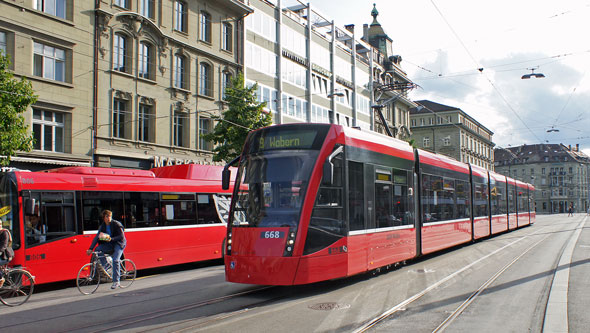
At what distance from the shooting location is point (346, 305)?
846 cm

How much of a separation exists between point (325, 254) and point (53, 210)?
6650 mm

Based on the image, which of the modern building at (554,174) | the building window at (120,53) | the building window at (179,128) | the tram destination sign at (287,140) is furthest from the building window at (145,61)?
the modern building at (554,174)

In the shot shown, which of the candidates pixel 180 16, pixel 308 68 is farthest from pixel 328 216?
pixel 308 68

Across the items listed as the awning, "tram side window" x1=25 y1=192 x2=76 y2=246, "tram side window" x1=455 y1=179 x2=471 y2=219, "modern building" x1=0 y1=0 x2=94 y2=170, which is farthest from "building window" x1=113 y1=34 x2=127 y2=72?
"tram side window" x1=455 y1=179 x2=471 y2=219

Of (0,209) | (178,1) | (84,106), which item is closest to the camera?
(0,209)

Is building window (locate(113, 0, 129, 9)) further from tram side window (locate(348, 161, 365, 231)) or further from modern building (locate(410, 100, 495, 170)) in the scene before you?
modern building (locate(410, 100, 495, 170))

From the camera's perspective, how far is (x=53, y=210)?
11992 millimetres

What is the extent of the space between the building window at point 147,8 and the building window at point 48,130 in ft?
23.8

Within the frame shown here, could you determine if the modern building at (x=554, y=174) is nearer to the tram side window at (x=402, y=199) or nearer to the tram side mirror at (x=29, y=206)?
the tram side window at (x=402, y=199)

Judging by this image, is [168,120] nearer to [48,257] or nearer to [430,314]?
[48,257]

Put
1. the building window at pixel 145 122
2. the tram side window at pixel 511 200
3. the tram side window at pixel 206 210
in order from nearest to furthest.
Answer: the tram side window at pixel 206 210
the building window at pixel 145 122
the tram side window at pixel 511 200

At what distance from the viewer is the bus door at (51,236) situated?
451 inches

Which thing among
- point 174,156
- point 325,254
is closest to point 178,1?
point 174,156

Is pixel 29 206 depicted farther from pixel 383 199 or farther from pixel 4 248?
pixel 383 199
